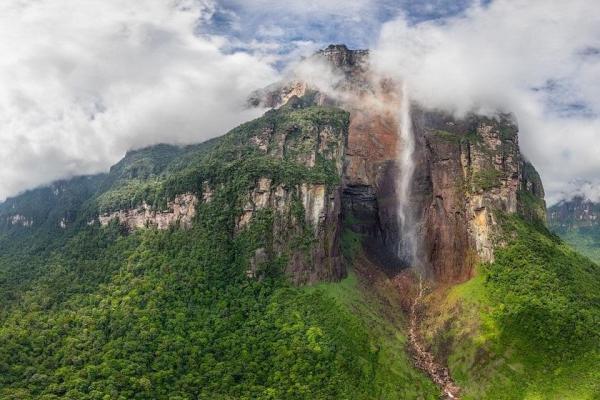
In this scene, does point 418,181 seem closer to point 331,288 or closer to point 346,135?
point 346,135

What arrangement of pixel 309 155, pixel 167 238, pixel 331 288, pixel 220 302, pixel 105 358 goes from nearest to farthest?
1. pixel 105 358
2. pixel 220 302
3. pixel 331 288
4. pixel 167 238
5. pixel 309 155

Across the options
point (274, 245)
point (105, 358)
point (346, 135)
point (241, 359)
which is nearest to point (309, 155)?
point (346, 135)

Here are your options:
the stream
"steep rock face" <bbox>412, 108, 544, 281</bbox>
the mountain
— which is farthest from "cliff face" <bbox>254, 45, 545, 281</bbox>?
the stream

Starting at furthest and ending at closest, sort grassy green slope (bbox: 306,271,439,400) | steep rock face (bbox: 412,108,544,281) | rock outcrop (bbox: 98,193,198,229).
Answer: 1. rock outcrop (bbox: 98,193,198,229)
2. steep rock face (bbox: 412,108,544,281)
3. grassy green slope (bbox: 306,271,439,400)

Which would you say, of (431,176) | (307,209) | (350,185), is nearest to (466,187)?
(431,176)

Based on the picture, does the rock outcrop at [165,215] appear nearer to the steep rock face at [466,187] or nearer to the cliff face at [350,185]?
the cliff face at [350,185]

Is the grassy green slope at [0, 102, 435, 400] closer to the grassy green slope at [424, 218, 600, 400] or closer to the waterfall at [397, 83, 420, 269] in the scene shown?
the grassy green slope at [424, 218, 600, 400]
